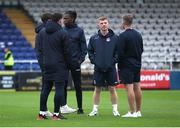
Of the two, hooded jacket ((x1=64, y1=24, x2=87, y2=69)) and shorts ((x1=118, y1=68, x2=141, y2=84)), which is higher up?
hooded jacket ((x1=64, y1=24, x2=87, y2=69))

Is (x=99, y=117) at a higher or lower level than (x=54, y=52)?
lower

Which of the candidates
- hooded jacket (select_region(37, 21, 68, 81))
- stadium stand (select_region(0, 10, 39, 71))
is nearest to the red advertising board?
stadium stand (select_region(0, 10, 39, 71))

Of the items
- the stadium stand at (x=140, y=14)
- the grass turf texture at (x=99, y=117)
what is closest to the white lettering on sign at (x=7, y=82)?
the grass turf texture at (x=99, y=117)

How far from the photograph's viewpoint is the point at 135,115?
47.2ft

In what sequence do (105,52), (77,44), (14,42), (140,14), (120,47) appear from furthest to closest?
(140,14), (14,42), (77,44), (105,52), (120,47)

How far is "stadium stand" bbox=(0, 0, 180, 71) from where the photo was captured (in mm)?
36594

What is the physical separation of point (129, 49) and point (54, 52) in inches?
68.7

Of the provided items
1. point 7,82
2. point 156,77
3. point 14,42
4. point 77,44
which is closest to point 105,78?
point 77,44

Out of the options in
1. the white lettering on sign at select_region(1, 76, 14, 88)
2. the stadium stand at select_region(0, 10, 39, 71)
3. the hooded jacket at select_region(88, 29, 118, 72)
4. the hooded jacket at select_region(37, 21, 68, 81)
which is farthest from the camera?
the stadium stand at select_region(0, 10, 39, 71)

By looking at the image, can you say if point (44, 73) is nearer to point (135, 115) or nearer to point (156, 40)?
point (135, 115)

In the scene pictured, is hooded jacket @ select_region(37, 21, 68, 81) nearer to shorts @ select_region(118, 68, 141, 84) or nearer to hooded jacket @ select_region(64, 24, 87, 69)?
shorts @ select_region(118, 68, 141, 84)

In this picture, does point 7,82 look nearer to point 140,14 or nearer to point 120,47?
point 140,14

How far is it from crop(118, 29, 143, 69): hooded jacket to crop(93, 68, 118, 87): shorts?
30cm

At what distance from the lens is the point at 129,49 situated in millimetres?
14391
